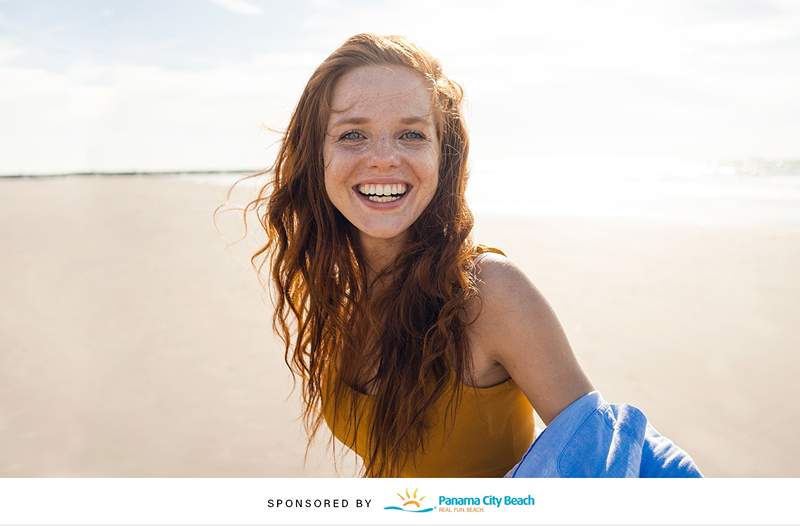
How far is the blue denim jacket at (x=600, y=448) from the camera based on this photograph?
140 centimetres

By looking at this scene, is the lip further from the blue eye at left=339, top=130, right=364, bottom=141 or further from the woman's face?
the blue eye at left=339, top=130, right=364, bottom=141

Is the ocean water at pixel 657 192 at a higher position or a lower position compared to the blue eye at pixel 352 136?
lower

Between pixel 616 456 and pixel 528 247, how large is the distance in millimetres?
6296

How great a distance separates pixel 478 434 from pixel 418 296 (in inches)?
16.6

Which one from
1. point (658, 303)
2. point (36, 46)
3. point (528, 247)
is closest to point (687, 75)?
point (658, 303)

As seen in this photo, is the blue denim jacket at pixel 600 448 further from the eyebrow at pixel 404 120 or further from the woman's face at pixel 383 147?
the eyebrow at pixel 404 120

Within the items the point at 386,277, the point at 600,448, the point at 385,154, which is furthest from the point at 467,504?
the point at 385,154

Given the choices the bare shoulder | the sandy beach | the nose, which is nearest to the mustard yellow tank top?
the bare shoulder

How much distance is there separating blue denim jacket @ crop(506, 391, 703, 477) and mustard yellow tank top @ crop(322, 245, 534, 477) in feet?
0.70

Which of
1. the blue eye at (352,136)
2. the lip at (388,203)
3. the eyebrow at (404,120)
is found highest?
the eyebrow at (404,120)

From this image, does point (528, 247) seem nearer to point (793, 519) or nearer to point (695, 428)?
point (695, 428)

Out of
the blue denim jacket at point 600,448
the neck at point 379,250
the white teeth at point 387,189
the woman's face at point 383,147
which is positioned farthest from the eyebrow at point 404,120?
the blue denim jacket at point 600,448

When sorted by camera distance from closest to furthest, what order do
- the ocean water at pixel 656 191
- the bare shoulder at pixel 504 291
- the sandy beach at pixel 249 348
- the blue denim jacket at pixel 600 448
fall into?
the blue denim jacket at pixel 600 448 → the bare shoulder at pixel 504 291 → the sandy beach at pixel 249 348 → the ocean water at pixel 656 191

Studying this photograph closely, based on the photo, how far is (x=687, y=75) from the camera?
136 inches
